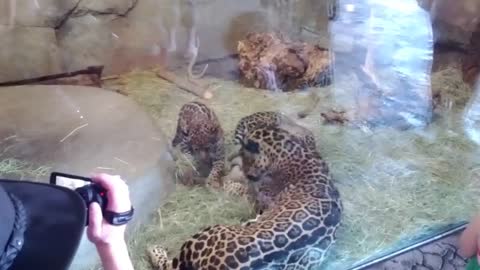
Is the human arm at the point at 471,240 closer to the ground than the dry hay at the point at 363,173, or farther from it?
farther from it

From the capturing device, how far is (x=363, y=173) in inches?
71.6

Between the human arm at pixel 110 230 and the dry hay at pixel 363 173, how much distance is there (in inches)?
24.6

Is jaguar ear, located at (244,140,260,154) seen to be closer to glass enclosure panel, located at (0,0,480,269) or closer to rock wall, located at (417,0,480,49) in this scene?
glass enclosure panel, located at (0,0,480,269)

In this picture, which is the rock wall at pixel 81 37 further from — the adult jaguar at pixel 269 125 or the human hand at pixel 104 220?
the human hand at pixel 104 220

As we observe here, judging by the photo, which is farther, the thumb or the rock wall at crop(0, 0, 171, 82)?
the rock wall at crop(0, 0, 171, 82)

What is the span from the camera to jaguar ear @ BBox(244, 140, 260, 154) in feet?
5.43

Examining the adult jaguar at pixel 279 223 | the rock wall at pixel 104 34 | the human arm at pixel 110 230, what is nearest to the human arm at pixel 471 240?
the adult jaguar at pixel 279 223

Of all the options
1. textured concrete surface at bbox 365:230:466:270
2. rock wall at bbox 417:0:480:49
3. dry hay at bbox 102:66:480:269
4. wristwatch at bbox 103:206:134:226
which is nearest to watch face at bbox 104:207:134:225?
wristwatch at bbox 103:206:134:226

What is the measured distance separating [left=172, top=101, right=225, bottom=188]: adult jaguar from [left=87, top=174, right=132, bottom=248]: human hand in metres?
0.89

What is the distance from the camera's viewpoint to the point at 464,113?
2227 millimetres

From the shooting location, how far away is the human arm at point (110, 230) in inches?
30.0

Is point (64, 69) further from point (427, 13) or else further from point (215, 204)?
point (427, 13)

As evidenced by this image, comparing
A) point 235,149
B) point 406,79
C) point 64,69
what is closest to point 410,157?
point 406,79

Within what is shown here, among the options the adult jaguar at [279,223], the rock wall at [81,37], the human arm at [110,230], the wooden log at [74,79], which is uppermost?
the human arm at [110,230]
